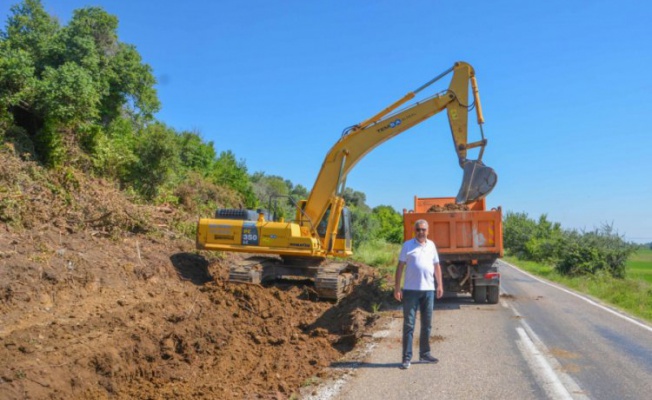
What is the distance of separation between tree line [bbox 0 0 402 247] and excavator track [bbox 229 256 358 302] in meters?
1.51

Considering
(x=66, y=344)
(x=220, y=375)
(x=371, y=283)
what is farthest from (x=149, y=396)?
(x=371, y=283)

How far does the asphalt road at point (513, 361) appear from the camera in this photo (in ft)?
19.2

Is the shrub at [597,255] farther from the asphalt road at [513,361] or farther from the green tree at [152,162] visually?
the green tree at [152,162]

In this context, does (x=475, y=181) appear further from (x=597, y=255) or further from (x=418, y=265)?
(x=597, y=255)

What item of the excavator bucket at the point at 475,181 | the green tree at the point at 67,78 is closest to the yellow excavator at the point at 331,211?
the excavator bucket at the point at 475,181

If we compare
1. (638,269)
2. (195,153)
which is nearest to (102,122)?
(195,153)

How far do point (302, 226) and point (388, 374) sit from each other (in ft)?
24.4

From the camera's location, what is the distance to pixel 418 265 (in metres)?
7.11

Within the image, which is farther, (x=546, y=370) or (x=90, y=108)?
(x=90, y=108)

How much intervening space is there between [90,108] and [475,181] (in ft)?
33.5

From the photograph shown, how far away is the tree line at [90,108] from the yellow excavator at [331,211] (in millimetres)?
886

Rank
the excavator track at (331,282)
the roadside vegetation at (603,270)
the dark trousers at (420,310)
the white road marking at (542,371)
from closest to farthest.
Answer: the white road marking at (542,371)
the dark trousers at (420,310)
the excavator track at (331,282)
the roadside vegetation at (603,270)

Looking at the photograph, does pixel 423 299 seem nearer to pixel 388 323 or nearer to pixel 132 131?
pixel 388 323

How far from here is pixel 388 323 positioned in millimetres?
10031
